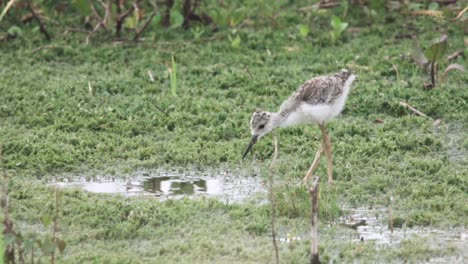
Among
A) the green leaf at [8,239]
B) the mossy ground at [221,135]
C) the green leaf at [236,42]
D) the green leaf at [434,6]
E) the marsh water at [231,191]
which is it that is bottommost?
the marsh water at [231,191]

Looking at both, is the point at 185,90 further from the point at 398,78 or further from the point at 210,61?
the point at 398,78

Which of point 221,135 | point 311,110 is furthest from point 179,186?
point 311,110

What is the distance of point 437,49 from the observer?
796cm

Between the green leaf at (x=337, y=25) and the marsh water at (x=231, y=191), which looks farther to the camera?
the green leaf at (x=337, y=25)

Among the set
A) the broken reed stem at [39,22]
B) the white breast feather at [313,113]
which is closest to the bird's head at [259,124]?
the white breast feather at [313,113]

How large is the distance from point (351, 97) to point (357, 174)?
4.94ft

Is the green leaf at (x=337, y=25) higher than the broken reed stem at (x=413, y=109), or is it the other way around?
the green leaf at (x=337, y=25)

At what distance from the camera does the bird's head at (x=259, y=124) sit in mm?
6547

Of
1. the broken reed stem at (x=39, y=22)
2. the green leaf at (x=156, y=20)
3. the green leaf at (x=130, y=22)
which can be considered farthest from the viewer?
the green leaf at (x=130, y=22)

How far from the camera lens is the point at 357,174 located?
666 cm

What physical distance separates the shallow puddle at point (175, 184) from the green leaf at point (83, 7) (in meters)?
3.04

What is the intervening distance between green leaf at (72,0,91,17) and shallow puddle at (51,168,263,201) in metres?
3.04

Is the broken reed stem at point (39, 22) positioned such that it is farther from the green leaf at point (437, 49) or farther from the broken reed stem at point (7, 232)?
the broken reed stem at point (7, 232)

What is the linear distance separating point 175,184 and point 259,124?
71 cm
